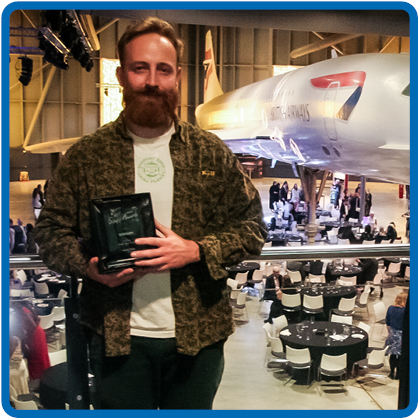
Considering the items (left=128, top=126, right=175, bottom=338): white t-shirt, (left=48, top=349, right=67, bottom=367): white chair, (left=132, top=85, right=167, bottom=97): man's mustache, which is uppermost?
(left=132, top=85, right=167, bottom=97): man's mustache

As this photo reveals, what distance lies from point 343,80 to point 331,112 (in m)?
0.62

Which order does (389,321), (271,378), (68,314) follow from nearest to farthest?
1. (68,314)
2. (271,378)
3. (389,321)

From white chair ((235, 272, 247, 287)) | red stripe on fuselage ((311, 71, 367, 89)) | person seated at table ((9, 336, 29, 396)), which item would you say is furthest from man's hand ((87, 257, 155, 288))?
red stripe on fuselage ((311, 71, 367, 89))

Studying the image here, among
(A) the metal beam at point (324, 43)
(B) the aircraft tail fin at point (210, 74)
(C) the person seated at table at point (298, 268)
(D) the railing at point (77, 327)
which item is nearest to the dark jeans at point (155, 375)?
(D) the railing at point (77, 327)

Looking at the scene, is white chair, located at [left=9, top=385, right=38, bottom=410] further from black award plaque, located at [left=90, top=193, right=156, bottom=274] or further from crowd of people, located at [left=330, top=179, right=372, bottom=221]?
crowd of people, located at [left=330, top=179, right=372, bottom=221]

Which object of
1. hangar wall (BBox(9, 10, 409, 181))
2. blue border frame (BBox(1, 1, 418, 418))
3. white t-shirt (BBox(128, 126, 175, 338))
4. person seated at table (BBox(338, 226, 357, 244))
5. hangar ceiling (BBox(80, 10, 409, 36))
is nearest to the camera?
white t-shirt (BBox(128, 126, 175, 338))

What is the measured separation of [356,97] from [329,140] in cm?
89

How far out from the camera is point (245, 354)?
2.09 metres

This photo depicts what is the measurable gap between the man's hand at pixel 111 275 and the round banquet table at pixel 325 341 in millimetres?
792

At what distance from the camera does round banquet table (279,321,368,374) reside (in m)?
2.56

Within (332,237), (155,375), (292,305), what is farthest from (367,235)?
(155,375)

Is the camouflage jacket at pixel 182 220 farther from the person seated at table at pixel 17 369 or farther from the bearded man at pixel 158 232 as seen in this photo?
the person seated at table at pixel 17 369

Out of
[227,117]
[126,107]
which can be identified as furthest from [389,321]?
[227,117]

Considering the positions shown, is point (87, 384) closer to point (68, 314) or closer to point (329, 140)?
point (68, 314)
